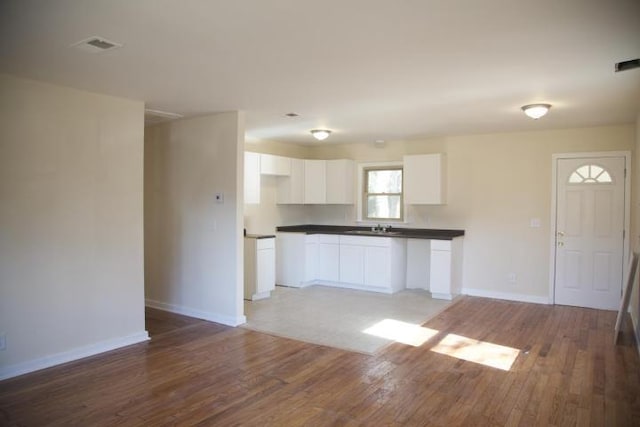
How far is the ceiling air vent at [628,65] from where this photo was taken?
9.76ft

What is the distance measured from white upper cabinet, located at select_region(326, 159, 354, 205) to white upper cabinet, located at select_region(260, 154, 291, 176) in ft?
2.44

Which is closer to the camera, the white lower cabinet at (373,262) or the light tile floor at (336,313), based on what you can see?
the light tile floor at (336,313)

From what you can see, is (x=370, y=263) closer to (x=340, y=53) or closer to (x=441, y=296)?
(x=441, y=296)

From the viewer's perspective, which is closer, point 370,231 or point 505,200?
point 505,200

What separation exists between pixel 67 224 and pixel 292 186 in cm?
380

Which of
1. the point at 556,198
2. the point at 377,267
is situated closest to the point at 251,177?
the point at 377,267

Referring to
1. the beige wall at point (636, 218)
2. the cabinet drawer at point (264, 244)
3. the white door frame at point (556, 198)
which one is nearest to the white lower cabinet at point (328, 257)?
the cabinet drawer at point (264, 244)

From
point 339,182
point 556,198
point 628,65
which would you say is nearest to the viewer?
point 628,65

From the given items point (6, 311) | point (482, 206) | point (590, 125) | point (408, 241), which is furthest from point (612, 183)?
point (6, 311)

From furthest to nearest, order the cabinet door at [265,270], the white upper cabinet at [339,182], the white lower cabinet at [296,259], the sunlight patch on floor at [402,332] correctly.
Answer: the white upper cabinet at [339,182]
the white lower cabinet at [296,259]
the cabinet door at [265,270]
the sunlight patch on floor at [402,332]

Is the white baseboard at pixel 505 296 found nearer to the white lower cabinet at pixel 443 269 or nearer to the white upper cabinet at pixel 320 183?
the white lower cabinet at pixel 443 269

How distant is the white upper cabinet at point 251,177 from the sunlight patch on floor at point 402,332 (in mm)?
2548

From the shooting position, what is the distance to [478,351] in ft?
12.9

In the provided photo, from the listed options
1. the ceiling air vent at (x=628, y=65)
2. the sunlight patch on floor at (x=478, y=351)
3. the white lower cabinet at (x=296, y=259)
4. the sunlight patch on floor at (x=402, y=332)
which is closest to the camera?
the ceiling air vent at (x=628, y=65)
